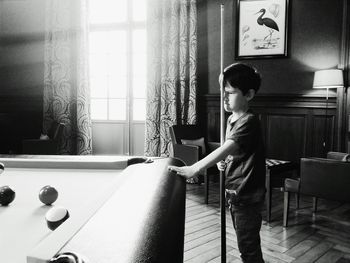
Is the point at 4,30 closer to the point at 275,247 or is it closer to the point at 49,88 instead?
the point at 49,88

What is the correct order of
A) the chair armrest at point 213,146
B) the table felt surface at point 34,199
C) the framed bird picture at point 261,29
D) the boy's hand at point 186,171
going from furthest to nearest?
1. the framed bird picture at point 261,29
2. the chair armrest at point 213,146
3. the boy's hand at point 186,171
4. the table felt surface at point 34,199

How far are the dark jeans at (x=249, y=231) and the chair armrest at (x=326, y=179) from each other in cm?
120

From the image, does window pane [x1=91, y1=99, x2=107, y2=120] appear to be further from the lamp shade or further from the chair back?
the lamp shade

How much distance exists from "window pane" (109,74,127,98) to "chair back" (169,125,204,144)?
4.49ft

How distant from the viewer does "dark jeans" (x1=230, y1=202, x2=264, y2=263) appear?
1.41 meters

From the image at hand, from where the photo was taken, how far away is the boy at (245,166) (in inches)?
55.3

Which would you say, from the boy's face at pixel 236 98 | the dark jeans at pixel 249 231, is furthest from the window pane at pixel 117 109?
the dark jeans at pixel 249 231

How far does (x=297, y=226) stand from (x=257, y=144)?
4.91ft

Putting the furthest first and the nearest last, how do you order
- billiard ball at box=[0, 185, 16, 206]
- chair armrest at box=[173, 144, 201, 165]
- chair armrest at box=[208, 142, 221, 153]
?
chair armrest at box=[208, 142, 221, 153], chair armrest at box=[173, 144, 201, 165], billiard ball at box=[0, 185, 16, 206]

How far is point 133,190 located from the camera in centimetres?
97

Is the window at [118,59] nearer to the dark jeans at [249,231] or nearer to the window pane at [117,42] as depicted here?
the window pane at [117,42]

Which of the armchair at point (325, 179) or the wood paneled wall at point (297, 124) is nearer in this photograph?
the armchair at point (325, 179)

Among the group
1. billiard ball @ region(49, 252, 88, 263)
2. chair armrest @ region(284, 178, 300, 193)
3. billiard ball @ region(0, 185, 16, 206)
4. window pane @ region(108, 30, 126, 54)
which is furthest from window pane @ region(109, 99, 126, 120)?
billiard ball @ region(49, 252, 88, 263)

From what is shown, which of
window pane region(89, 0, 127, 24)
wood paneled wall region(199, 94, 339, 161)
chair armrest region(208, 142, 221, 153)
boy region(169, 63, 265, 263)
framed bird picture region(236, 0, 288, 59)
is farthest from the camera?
window pane region(89, 0, 127, 24)
